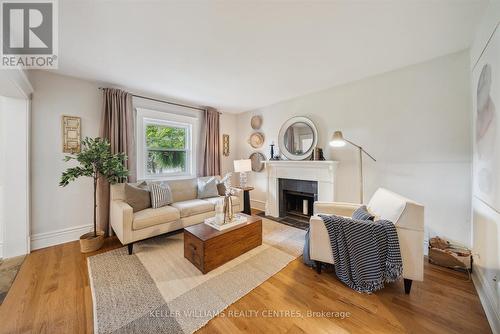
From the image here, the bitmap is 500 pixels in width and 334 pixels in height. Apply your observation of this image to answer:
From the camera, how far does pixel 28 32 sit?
5.66ft

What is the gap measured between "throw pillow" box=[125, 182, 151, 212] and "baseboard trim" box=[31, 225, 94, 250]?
36.7 inches

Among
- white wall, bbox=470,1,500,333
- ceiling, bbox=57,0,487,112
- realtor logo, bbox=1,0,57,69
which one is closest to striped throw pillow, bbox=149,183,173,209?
ceiling, bbox=57,0,487,112

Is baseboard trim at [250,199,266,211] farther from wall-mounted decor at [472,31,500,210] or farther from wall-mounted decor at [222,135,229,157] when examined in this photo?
wall-mounted decor at [472,31,500,210]

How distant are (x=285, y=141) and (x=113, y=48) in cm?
289

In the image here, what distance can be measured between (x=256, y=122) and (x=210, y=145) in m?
1.17

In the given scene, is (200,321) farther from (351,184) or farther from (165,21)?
(351,184)

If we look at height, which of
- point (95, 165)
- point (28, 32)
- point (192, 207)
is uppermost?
point (28, 32)

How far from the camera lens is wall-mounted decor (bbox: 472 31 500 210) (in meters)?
1.33

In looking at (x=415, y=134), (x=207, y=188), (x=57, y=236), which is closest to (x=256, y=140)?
(x=207, y=188)

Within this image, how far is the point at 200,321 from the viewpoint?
4.48 feet

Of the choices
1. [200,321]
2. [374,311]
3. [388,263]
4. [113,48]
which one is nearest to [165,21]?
[113,48]

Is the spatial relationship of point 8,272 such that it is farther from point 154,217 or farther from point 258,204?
point 258,204

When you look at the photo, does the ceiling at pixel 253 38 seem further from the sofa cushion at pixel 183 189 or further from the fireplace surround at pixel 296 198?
the fireplace surround at pixel 296 198

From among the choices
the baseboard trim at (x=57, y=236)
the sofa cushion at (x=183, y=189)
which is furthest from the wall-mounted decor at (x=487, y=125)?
the baseboard trim at (x=57, y=236)
